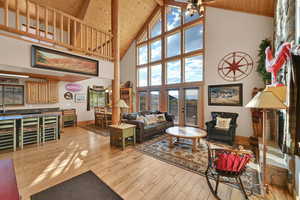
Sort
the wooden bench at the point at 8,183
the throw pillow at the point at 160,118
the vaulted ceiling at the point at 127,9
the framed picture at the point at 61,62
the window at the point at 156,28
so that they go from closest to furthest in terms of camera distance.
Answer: the wooden bench at the point at 8,183 < the framed picture at the point at 61,62 < the vaulted ceiling at the point at 127,9 < the throw pillow at the point at 160,118 < the window at the point at 156,28

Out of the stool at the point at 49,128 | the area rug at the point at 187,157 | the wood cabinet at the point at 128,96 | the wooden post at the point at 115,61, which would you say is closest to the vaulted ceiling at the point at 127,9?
the wooden post at the point at 115,61

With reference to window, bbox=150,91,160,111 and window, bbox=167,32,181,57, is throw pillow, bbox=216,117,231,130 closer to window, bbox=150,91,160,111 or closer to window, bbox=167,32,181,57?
window, bbox=150,91,160,111

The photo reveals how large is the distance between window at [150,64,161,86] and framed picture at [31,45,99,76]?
3.71 meters

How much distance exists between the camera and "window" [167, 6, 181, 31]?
6.13 m

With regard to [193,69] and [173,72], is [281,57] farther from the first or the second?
[173,72]

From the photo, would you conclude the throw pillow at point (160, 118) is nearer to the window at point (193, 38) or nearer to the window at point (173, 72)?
the window at point (173, 72)

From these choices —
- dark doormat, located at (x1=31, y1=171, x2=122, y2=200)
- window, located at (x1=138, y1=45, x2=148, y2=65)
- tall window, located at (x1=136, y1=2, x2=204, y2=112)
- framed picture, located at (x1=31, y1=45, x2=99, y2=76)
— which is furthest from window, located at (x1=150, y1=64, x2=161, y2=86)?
dark doormat, located at (x1=31, y1=171, x2=122, y2=200)

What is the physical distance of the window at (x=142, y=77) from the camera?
7465mm

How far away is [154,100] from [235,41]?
436cm

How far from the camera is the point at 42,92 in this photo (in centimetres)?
535

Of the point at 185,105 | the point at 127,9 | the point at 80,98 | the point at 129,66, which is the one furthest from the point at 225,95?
the point at 80,98

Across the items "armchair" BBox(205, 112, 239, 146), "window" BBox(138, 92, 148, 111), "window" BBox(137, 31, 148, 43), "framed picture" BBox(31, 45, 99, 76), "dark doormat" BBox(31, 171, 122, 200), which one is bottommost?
"dark doormat" BBox(31, 171, 122, 200)

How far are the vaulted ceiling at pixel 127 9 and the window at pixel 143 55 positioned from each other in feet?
3.01

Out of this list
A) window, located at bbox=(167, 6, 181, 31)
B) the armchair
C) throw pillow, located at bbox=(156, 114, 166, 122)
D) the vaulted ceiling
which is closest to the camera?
the armchair
